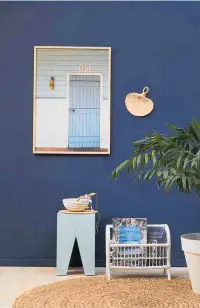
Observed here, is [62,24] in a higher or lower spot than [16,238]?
higher

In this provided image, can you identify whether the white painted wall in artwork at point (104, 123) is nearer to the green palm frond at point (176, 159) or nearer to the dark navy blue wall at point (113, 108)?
the dark navy blue wall at point (113, 108)

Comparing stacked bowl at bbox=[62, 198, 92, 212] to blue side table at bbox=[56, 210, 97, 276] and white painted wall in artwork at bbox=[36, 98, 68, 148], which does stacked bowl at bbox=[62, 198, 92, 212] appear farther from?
white painted wall in artwork at bbox=[36, 98, 68, 148]

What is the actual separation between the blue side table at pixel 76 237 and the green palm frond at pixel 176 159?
2.02 ft

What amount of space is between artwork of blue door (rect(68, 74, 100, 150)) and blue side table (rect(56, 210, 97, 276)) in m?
0.68

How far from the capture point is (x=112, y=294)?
2602 millimetres

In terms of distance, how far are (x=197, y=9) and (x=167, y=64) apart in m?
0.56

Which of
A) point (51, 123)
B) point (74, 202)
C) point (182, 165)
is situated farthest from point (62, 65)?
point (182, 165)

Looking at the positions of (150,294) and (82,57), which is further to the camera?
(82,57)

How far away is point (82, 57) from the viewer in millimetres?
3641

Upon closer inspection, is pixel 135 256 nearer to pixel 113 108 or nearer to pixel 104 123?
pixel 104 123

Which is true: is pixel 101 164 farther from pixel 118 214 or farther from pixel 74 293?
pixel 74 293

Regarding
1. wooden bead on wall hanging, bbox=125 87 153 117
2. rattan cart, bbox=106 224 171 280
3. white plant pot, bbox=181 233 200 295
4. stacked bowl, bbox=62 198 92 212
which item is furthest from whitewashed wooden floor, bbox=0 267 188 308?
wooden bead on wall hanging, bbox=125 87 153 117

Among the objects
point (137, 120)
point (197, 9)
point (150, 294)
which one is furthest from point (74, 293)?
point (197, 9)

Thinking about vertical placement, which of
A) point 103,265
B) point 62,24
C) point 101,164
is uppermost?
point 62,24
